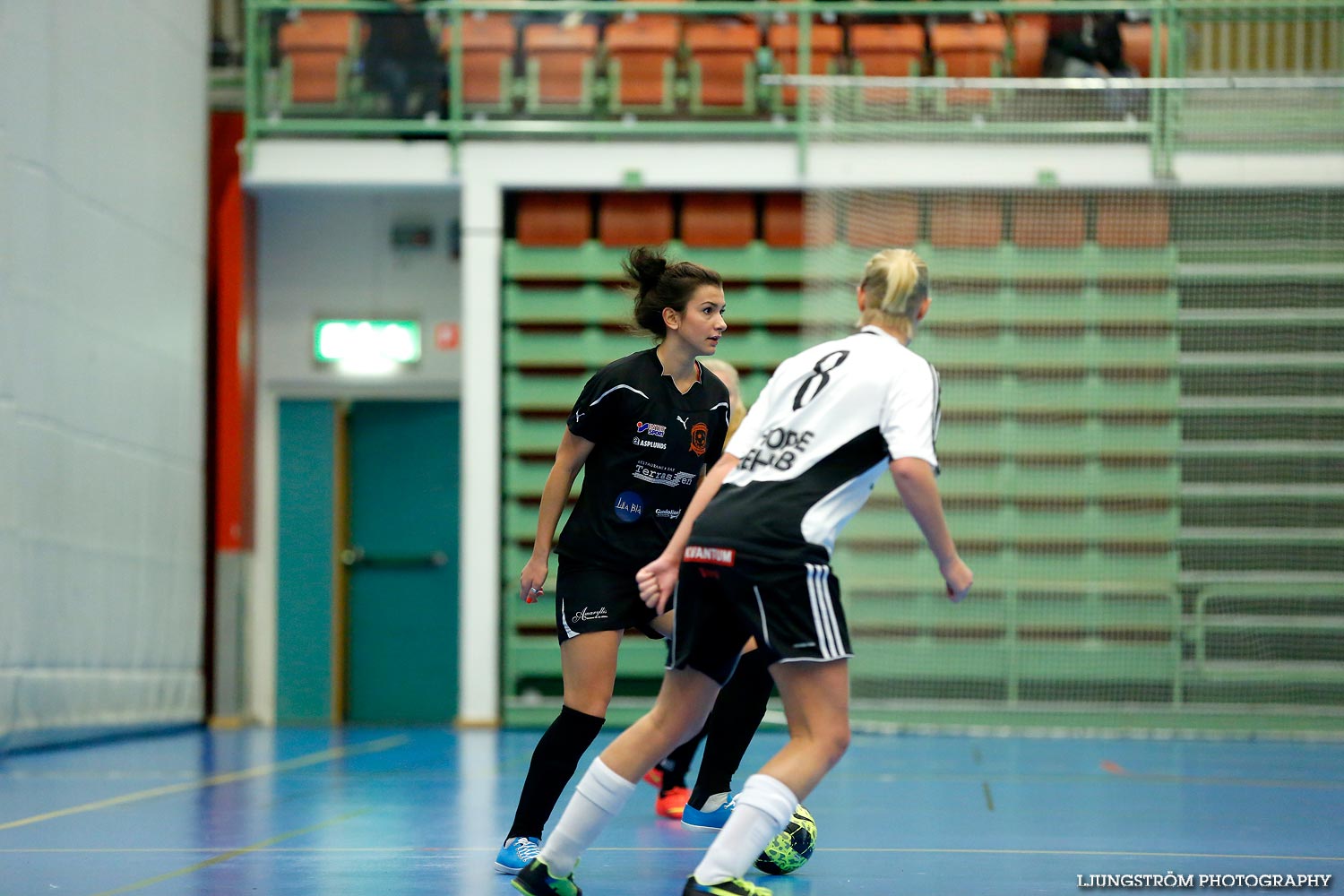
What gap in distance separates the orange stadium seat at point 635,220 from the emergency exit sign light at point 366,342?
1.76 m

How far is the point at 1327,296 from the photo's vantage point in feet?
34.9

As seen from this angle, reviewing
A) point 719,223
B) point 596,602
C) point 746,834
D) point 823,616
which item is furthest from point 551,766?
point 719,223

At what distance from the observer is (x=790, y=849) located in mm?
4023

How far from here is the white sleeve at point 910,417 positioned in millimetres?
3109

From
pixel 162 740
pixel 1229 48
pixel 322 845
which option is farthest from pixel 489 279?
pixel 322 845

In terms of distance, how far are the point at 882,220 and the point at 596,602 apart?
7.46 m

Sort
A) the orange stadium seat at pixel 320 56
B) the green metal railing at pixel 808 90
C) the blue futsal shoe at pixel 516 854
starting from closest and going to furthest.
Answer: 1. the blue futsal shoe at pixel 516 854
2. the green metal railing at pixel 808 90
3. the orange stadium seat at pixel 320 56

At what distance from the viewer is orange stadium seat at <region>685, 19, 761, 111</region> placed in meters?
10.9

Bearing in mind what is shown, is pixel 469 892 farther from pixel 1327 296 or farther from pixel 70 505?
pixel 1327 296

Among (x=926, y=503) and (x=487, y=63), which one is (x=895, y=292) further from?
(x=487, y=63)

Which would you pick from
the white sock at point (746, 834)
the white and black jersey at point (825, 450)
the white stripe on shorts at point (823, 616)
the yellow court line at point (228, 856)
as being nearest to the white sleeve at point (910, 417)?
the white and black jersey at point (825, 450)

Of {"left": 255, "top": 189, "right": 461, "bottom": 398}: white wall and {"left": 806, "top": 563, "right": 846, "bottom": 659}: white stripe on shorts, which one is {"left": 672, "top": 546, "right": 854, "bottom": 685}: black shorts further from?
{"left": 255, "top": 189, "right": 461, "bottom": 398}: white wall

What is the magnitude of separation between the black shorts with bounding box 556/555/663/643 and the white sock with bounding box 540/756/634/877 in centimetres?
72

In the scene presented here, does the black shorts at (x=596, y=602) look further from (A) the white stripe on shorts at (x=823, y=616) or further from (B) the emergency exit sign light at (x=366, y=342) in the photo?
(B) the emergency exit sign light at (x=366, y=342)
